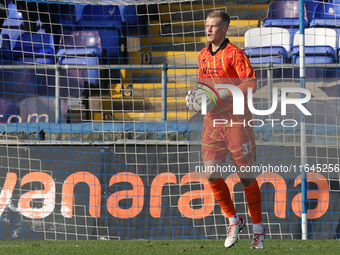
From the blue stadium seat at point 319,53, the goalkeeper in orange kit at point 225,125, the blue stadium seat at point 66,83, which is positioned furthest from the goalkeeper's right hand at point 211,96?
the blue stadium seat at point 66,83

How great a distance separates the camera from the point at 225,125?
18.1 feet

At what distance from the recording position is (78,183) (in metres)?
7.38

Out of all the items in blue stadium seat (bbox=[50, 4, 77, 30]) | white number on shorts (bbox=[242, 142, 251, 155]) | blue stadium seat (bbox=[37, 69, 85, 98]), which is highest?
blue stadium seat (bbox=[50, 4, 77, 30])

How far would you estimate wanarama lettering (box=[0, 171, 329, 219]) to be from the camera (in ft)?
23.4

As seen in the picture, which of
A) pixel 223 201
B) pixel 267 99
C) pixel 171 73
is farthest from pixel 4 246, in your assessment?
pixel 171 73

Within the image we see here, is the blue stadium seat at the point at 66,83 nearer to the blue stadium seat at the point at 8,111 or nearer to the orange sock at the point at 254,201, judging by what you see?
the blue stadium seat at the point at 8,111

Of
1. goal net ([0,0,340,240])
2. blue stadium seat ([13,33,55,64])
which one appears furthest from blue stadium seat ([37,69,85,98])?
goal net ([0,0,340,240])

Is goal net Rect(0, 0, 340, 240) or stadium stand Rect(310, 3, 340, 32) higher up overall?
stadium stand Rect(310, 3, 340, 32)

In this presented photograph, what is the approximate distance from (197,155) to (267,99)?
109 centimetres

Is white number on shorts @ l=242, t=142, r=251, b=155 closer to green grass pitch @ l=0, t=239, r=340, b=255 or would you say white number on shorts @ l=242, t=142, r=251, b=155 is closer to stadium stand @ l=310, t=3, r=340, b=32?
green grass pitch @ l=0, t=239, r=340, b=255

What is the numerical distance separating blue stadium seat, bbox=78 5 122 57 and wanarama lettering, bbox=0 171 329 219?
3725 millimetres

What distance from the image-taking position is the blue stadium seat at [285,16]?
10009 millimetres

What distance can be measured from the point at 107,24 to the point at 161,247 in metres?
5.84

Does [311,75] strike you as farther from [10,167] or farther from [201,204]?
[10,167]
